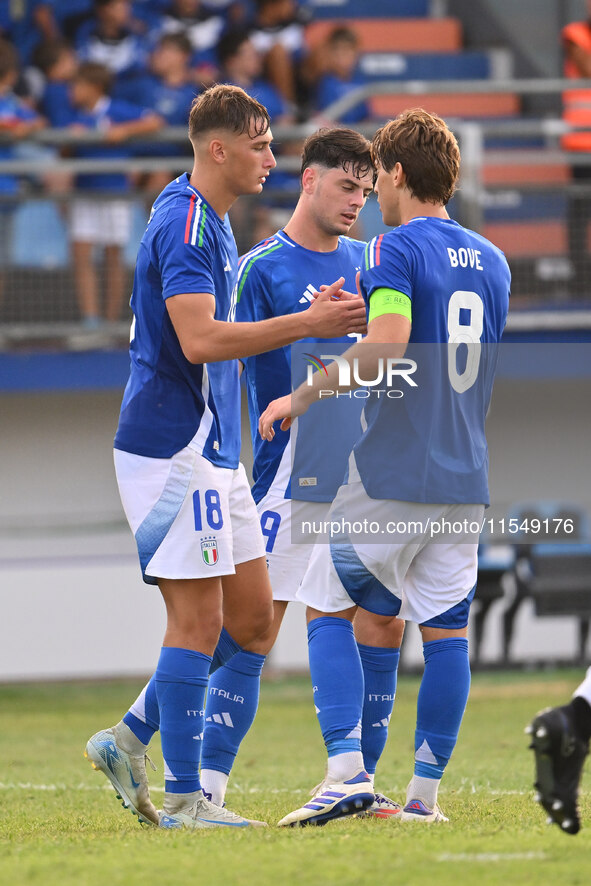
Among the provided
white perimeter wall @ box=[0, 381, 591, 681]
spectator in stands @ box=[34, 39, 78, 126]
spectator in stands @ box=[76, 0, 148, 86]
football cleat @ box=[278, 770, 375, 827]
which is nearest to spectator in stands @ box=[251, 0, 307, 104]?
spectator in stands @ box=[76, 0, 148, 86]

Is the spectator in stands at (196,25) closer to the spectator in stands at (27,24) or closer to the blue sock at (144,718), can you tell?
the spectator in stands at (27,24)

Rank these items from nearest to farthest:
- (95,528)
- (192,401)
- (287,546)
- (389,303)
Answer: (389,303) < (192,401) < (287,546) < (95,528)

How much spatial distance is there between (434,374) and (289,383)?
1.07m

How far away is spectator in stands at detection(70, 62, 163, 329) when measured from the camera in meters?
11.6

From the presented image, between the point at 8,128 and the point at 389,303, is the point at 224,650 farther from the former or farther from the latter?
the point at 8,128

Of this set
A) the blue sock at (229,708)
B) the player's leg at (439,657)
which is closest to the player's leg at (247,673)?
the blue sock at (229,708)

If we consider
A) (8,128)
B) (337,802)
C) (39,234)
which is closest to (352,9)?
(8,128)

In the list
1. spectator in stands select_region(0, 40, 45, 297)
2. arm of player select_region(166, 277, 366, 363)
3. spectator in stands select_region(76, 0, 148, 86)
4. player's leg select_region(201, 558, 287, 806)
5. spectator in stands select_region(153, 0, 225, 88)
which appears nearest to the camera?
arm of player select_region(166, 277, 366, 363)

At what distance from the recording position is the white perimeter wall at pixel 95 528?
12.2m

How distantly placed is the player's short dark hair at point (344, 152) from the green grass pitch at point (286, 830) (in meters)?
2.54

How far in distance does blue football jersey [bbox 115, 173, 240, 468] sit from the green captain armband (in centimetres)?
56

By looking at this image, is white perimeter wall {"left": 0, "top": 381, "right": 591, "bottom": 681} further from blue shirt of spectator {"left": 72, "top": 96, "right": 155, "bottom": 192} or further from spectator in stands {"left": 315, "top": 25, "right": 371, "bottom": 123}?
spectator in stands {"left": 315, "top": 25, "right": 371, "bottom": 123}

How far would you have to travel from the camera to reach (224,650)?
202 inches

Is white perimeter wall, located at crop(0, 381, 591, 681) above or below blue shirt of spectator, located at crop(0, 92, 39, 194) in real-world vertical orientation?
below
